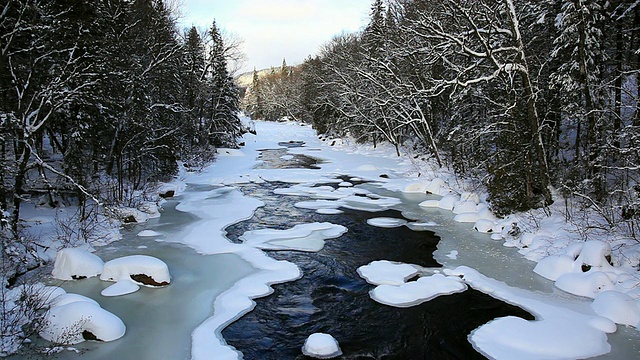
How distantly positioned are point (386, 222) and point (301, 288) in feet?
18.2

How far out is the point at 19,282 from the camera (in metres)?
7.23

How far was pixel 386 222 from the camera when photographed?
500 inches

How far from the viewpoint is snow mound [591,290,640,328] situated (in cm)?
627

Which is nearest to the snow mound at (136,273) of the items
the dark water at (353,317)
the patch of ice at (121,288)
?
the patch of ice at (121,288)

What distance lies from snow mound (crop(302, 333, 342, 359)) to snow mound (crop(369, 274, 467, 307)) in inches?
70.5

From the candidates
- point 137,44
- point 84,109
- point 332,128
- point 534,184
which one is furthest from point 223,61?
point 534,184

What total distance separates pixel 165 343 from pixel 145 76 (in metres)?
13.9

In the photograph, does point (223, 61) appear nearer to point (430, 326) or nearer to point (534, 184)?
point (534, 184)

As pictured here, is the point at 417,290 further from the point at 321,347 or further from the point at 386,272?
the point at 321,347

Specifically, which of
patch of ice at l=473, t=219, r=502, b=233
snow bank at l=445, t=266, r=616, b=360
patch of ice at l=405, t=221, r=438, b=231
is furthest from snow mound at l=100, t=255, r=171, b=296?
patch of ice at l=473, t=219, r=502, b=233

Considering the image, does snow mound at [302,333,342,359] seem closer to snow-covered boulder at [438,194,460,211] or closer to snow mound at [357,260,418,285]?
snow mound at [357,260,418,285]

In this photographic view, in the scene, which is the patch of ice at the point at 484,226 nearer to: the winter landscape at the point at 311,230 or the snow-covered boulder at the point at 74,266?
the winter landscape at the point at 311,230

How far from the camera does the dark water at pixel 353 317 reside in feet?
18.7

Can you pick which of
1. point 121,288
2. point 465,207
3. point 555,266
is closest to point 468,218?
point 465,207
